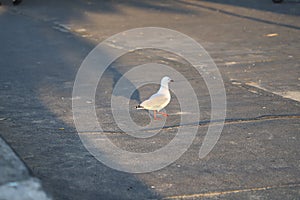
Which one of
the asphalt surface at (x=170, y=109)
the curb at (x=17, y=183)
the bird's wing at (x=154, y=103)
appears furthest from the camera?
the bird's wing at (x=154, y=103)

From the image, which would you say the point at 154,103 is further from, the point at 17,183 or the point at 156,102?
the point at 17,183

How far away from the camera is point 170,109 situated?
7.70m

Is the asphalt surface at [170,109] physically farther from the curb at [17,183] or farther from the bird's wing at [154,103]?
the bird's wing at [154,103]

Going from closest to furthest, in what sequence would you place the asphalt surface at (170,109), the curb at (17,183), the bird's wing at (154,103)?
the curb at (17,183)
the asphalt surface at (170,109)
the bird's wing at (154,103)

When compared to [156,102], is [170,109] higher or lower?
lower

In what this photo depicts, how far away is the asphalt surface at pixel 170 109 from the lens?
529cm

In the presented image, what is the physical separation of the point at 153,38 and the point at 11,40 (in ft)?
9.76

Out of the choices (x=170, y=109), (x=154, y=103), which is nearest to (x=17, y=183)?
(x=154, y=103)

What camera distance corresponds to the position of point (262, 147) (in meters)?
6.22

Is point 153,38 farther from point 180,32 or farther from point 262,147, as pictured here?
point 262,147

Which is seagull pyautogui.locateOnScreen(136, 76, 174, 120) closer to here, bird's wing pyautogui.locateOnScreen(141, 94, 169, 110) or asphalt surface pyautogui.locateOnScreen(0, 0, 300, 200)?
bird's wing pyautogui.locateOnScreen(141, 94, 169, 110)

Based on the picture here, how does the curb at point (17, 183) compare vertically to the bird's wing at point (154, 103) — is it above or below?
above

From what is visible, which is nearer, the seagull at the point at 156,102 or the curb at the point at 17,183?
the curb at the point at 17,183

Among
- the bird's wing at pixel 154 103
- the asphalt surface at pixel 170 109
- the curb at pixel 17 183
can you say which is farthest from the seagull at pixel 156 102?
the curb at pixel 17 183
